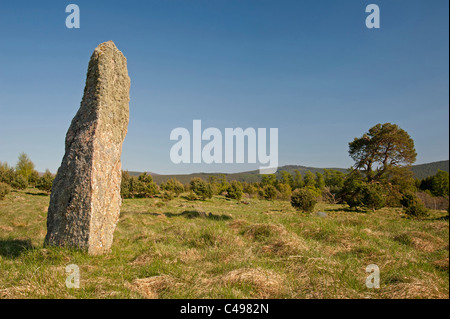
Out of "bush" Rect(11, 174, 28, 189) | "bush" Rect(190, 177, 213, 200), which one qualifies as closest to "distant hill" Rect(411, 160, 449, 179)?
"bush" Rect(190, 177, 213, 200)

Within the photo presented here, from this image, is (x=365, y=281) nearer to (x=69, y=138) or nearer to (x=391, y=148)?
(x=69, y=138)

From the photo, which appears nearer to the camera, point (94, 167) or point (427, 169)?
point (94, 167)

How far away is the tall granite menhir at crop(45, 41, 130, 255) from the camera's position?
18.0 ft

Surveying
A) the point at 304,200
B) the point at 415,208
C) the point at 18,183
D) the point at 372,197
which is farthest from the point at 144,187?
the point at 415,208

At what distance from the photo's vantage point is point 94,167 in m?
5.65

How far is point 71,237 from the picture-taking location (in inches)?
214

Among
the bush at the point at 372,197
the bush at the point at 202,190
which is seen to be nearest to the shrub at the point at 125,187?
the bush at the point at 202,190

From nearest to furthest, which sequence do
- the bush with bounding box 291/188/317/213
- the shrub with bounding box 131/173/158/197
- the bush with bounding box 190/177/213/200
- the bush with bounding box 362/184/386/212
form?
the bush with bounding box 291/188/317/213
the bush with bounding box 362/184/386/212
the shrub with bounding box 131/173/158/197
the bush with bounding box 190/177/213/200

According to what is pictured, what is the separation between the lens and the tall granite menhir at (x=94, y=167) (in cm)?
A: 548

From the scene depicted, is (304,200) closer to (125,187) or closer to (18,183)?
(125,187)

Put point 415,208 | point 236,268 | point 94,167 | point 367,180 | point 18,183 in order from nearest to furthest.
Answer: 1. point 236,268
2. point 94,167
3. point 415,208
4. point 18,183
5. point 367,180

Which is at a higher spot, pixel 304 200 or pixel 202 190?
pixel 304 200

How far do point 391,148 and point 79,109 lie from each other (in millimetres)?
35693

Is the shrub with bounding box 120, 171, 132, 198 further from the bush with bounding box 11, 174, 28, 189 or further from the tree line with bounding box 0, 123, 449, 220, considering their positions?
the bush with bounding box 11, 174, 28, 189
